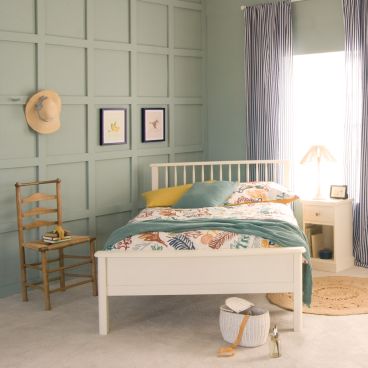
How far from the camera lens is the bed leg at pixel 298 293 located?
4484mm

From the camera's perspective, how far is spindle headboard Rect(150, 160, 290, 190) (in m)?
6.39

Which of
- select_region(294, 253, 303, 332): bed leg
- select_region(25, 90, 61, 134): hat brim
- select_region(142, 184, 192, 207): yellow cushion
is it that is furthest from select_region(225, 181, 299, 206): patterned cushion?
select_region(25, 90, 61, 134): hat brim

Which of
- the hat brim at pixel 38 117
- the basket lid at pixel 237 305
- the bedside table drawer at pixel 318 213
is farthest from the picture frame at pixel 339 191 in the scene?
the hat brim at pixel 38 117

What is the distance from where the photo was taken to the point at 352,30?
19.7 feet

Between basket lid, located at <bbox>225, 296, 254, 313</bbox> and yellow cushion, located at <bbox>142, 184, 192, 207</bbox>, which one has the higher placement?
yellow cushion, located at <bbox>142, 184, 192, 207</bbox>

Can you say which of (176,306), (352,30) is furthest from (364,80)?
(176,306)

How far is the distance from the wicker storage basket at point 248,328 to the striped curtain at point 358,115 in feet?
7.23

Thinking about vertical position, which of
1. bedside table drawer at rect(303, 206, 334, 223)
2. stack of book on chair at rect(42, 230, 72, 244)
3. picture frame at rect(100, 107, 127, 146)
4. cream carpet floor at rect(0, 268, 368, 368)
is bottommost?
cream carpet floor at rect(0, 268, 368, 368)

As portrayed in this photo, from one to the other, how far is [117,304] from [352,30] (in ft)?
10.0

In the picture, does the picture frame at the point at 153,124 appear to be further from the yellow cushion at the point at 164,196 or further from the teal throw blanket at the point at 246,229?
the teal throw blanket at the point at 246,229

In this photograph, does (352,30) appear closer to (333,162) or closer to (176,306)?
(333,162)

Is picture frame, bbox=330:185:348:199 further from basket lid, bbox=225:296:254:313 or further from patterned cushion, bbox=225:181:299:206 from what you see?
basket lid, bbox=225:296:254:313

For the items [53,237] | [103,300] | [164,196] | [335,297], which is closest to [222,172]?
[164,196]

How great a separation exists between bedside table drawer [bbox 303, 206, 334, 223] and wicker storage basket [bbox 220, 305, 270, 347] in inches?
78.3
